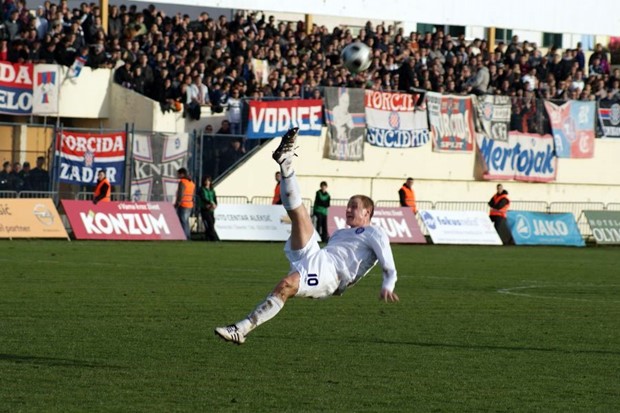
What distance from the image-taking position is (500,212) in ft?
117

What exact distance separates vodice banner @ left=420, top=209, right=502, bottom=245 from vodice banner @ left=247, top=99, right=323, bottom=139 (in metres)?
4.02

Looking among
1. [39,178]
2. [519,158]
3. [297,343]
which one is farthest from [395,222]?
[297,343]

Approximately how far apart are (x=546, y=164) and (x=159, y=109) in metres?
13.4

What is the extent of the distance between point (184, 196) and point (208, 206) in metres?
0.66

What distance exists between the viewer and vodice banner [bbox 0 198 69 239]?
95.3ft

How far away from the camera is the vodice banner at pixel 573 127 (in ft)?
134

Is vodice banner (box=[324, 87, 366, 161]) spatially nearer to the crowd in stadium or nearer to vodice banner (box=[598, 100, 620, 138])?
the crowd in stadium

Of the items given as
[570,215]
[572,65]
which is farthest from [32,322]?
[572,65]

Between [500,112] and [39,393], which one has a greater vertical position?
[500,112]

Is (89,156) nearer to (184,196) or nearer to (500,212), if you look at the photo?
(184,196)

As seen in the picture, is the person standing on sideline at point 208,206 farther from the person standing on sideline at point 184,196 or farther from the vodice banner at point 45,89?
the vodice banner at point 45,89

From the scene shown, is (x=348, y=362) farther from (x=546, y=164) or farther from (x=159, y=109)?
(x=546, y=164)

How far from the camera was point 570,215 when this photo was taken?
3781 centimetres

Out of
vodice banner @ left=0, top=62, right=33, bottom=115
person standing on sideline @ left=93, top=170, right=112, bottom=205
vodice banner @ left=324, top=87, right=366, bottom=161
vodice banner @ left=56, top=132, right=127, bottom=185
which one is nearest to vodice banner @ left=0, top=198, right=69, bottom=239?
person standing on sideline @ left=93, top=170, right=112, bottom=205
